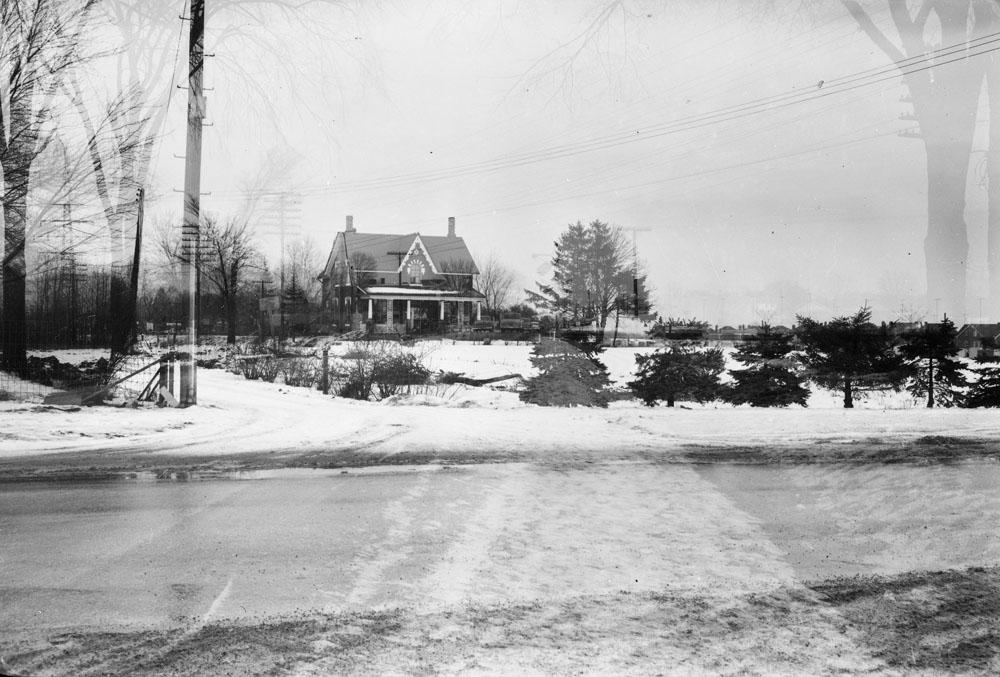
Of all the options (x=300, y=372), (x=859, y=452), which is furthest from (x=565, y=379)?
(x=300, y=372)

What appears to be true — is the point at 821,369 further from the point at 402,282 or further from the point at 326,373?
the point at 326,373

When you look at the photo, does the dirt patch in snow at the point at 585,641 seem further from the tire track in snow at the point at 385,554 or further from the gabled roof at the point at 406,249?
the gabled roof at the point at 406,249

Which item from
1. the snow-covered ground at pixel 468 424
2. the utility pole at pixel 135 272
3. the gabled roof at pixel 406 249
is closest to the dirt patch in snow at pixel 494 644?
the snow-covered ground at pixel 468 424

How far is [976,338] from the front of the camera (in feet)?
26.8

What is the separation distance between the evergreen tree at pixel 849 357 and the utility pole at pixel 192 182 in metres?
7.95

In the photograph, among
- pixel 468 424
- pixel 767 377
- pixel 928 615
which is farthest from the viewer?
pixel 767 377

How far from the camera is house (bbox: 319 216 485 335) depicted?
28.3 ft

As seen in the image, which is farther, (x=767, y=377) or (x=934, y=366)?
(x=767, y=377)

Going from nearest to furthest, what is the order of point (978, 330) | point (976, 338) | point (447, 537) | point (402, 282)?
point (447, 537)
point (978, 330)
point (976, 338)
point (402, 282)

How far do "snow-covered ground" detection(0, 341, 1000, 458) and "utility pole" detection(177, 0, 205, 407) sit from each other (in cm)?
62

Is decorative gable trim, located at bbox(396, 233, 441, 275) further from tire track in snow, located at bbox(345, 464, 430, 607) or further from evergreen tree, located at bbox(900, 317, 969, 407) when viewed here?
evergreen tree, located at bbox(900, 317, 969, 407)

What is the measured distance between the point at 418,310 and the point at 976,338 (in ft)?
24.3

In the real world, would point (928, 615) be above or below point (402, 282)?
below

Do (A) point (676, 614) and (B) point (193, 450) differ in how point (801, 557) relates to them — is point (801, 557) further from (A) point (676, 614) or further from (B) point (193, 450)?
(B) point (193, 450)
